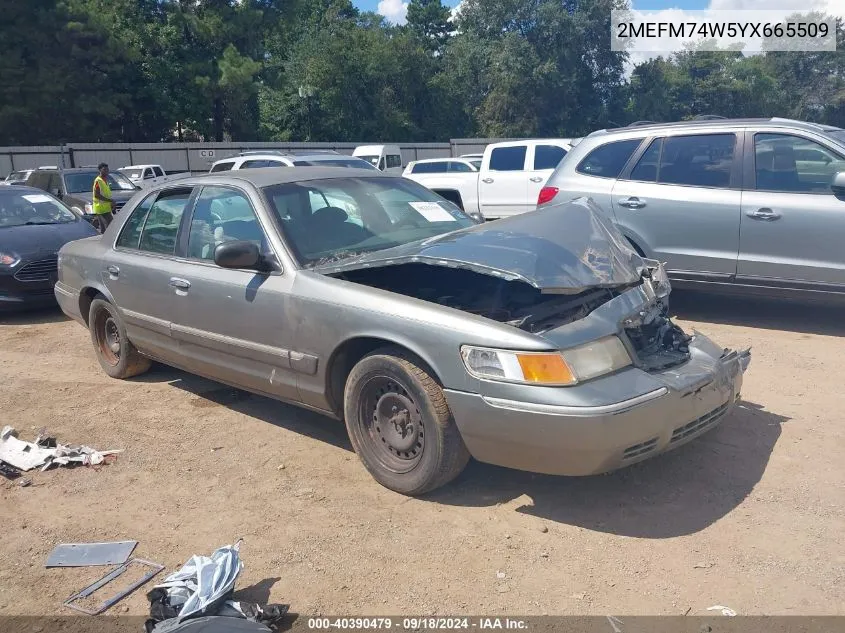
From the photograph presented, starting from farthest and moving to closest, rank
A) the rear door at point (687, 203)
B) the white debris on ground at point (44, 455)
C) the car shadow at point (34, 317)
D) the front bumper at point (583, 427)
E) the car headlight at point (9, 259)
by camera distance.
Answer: the car shadow at point (34, 317) → the car headlight at point (9, 259) → the rear door at point (687, 203) → the white debris on ground at point (44, 455) → the front bumper at point (583, 427)

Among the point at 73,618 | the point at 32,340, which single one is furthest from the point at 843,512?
the point at 32,340

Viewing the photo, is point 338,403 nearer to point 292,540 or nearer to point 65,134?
point 292,540

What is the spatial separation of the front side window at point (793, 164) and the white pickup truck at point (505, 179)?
22.8 ft

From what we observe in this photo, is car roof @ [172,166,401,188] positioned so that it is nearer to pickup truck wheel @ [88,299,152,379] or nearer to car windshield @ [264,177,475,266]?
car windshield @ [264,177,475,266]

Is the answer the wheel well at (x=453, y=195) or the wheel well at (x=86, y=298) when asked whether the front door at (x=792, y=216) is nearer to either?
the wheel well at (x=86, y=298)

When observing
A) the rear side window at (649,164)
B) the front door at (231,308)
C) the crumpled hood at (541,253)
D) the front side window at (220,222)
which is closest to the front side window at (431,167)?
the rear side window at (649,164)

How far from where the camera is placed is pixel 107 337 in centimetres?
Answer: 623

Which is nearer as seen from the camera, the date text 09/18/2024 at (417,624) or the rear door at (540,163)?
the date text 09/18/2024 at (417,624)

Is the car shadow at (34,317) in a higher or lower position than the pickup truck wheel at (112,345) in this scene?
lower

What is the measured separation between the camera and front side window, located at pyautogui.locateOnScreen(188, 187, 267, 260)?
475 cm

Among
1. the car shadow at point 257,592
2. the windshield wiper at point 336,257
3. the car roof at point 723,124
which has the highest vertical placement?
the car roof at point 723,124

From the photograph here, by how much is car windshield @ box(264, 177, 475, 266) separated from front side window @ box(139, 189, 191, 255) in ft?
3.08

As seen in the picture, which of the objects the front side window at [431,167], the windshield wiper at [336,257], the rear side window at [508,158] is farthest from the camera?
the front side window at [431,167]

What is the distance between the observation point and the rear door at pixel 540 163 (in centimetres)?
1359
